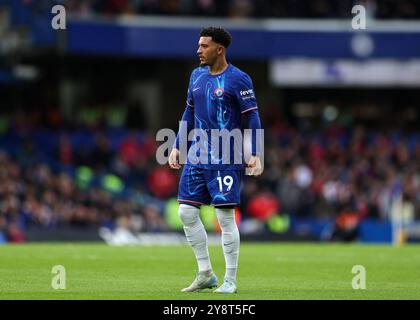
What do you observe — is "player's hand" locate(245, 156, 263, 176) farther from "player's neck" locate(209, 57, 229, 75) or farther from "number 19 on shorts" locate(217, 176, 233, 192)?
"player's neck" locate(209, 57, 229, 75)

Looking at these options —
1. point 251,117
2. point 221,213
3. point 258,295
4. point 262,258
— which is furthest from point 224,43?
point 262,258

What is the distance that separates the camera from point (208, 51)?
11.4 metres

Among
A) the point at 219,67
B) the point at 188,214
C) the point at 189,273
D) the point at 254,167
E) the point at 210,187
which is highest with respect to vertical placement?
the point at 219,67

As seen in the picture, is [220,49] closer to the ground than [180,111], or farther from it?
closer to the ground

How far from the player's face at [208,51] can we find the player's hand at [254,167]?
3.64 ft

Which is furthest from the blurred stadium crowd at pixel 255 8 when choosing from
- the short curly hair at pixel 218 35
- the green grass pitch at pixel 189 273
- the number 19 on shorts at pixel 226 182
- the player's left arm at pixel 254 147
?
the number 19 on shorts at pixel 226 182

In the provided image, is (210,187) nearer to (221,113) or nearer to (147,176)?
(221,113)

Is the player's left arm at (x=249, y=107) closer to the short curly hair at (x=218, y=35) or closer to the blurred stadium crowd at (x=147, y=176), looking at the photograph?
the short curly hair at (x=218, y=35)

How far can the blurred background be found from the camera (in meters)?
28.2

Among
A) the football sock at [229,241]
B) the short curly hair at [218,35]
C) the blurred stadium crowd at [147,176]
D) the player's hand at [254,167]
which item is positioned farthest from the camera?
the blurred stadium crowd at [147,176]

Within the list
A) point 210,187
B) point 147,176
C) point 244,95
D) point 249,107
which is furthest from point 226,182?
point 147,176

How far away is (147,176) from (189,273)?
17.7 m

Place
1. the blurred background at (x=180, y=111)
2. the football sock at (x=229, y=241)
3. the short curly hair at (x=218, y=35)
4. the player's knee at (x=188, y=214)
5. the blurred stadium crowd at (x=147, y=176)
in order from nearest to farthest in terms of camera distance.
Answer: the football sock at (x=229, y=241), the player's knee at (x=188, y=214), the short curly hair at (x=218, y=35), the blurred stadium crowd at (x=147, y=176), the blurred background at (x=180, y=111)

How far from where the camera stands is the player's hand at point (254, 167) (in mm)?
11047
